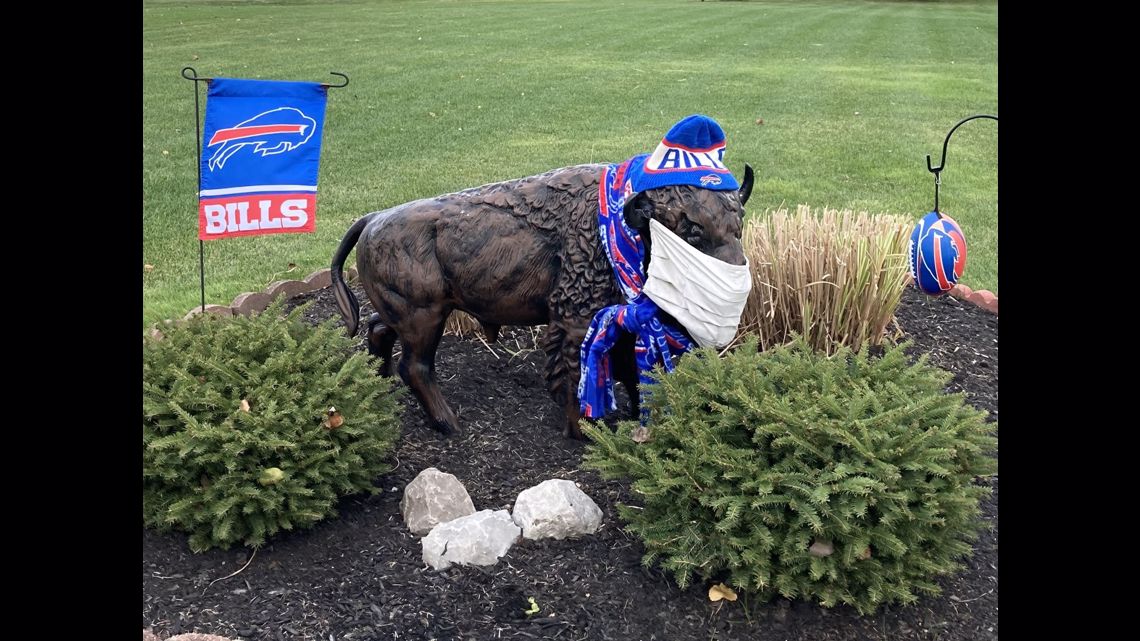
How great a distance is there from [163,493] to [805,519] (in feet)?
7.35

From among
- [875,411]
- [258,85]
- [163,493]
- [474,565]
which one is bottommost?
[474,565]

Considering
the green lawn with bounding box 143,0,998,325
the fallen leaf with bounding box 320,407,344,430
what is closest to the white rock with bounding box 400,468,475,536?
the fallen leaf with bounding box 320,407,344,430

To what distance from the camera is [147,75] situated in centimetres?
1384

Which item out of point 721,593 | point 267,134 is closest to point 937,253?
point 721,593

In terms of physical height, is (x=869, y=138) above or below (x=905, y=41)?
below

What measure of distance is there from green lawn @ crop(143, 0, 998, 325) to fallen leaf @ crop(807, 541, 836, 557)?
4.09 metres

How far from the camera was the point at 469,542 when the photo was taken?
11.1ft

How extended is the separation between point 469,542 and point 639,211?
1.36 metres

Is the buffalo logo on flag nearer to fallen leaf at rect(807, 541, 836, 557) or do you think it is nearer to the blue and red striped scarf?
the blue and red striped scarf

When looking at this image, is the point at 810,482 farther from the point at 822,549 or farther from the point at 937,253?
the point at 937,253

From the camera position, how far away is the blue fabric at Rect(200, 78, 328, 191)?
3.95m

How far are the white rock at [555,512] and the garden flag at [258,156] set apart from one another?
1.60 metres

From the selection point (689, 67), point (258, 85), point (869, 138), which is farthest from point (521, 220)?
point (689, 67)

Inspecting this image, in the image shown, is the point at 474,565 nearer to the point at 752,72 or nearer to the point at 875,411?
the point at 875,411
